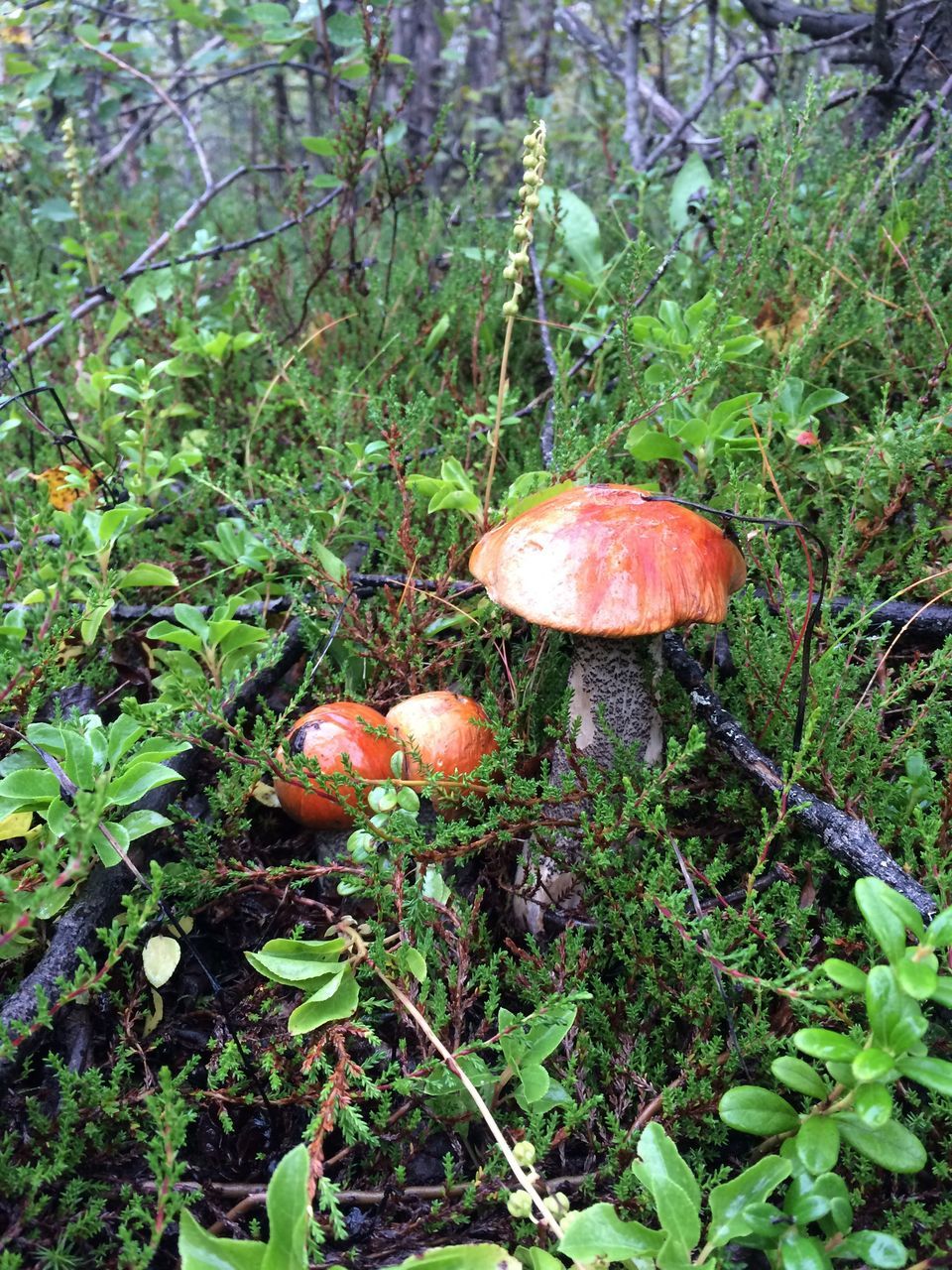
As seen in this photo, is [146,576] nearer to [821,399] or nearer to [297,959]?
[297,959]

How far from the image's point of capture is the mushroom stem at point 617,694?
156 cm

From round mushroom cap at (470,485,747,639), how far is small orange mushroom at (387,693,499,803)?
32 cm

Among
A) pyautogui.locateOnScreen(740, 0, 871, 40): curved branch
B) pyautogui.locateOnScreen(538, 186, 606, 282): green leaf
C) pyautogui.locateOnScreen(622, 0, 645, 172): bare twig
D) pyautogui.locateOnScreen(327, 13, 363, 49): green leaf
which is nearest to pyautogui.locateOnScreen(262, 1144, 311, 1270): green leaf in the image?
pyautogui.locateOnScreen(538, 186, 606, 282): green leaf

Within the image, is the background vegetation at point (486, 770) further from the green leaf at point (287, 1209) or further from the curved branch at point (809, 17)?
the curved branch at point (809, 17)

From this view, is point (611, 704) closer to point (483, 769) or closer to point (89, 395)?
point (483, 769)

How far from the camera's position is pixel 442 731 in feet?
5.20

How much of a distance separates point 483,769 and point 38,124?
20.8ft

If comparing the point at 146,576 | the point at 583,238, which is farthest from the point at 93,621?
the point at 583,238

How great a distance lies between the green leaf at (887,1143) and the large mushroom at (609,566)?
0.66m

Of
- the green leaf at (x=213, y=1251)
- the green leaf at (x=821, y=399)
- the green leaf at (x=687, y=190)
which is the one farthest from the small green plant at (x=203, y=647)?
the green leaf at (x=687, y=190)

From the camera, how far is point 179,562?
2.11 m

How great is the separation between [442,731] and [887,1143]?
946 mm

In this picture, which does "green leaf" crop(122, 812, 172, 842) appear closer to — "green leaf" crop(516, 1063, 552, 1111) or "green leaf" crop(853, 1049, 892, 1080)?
"green leaf" crop(516, 1063, 552, 1111)

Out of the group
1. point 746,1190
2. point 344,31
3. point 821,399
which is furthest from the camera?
point 344,31
